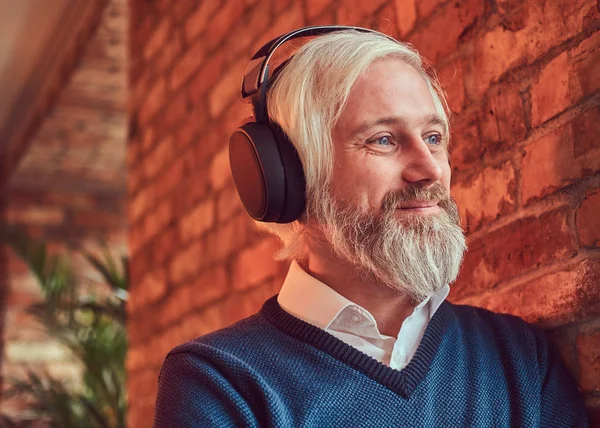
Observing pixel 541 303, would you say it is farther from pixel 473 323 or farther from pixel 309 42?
pixel 309 42

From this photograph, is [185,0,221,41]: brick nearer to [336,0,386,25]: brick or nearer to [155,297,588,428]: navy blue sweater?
[336,0,386,25]: brick

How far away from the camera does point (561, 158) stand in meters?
1.38

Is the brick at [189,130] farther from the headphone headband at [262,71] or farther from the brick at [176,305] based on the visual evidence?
the headphone headband at [262,71]

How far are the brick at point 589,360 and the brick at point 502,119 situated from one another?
0.38 meters

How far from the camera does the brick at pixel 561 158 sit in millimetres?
1318

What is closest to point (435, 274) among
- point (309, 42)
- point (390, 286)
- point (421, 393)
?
point (390, 286)

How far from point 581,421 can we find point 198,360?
62 centimetres

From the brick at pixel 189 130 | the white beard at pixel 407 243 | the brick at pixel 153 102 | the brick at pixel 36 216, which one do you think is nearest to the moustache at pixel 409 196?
the white beard at pixel 407 243

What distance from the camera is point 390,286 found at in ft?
4.27

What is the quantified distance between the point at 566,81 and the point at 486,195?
0.28m

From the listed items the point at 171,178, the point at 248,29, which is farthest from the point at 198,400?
the point at 171,178

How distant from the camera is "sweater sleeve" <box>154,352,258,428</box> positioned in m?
1.21

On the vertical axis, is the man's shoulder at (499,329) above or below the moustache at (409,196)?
below

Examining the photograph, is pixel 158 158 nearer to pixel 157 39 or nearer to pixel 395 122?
pixel 157 39
